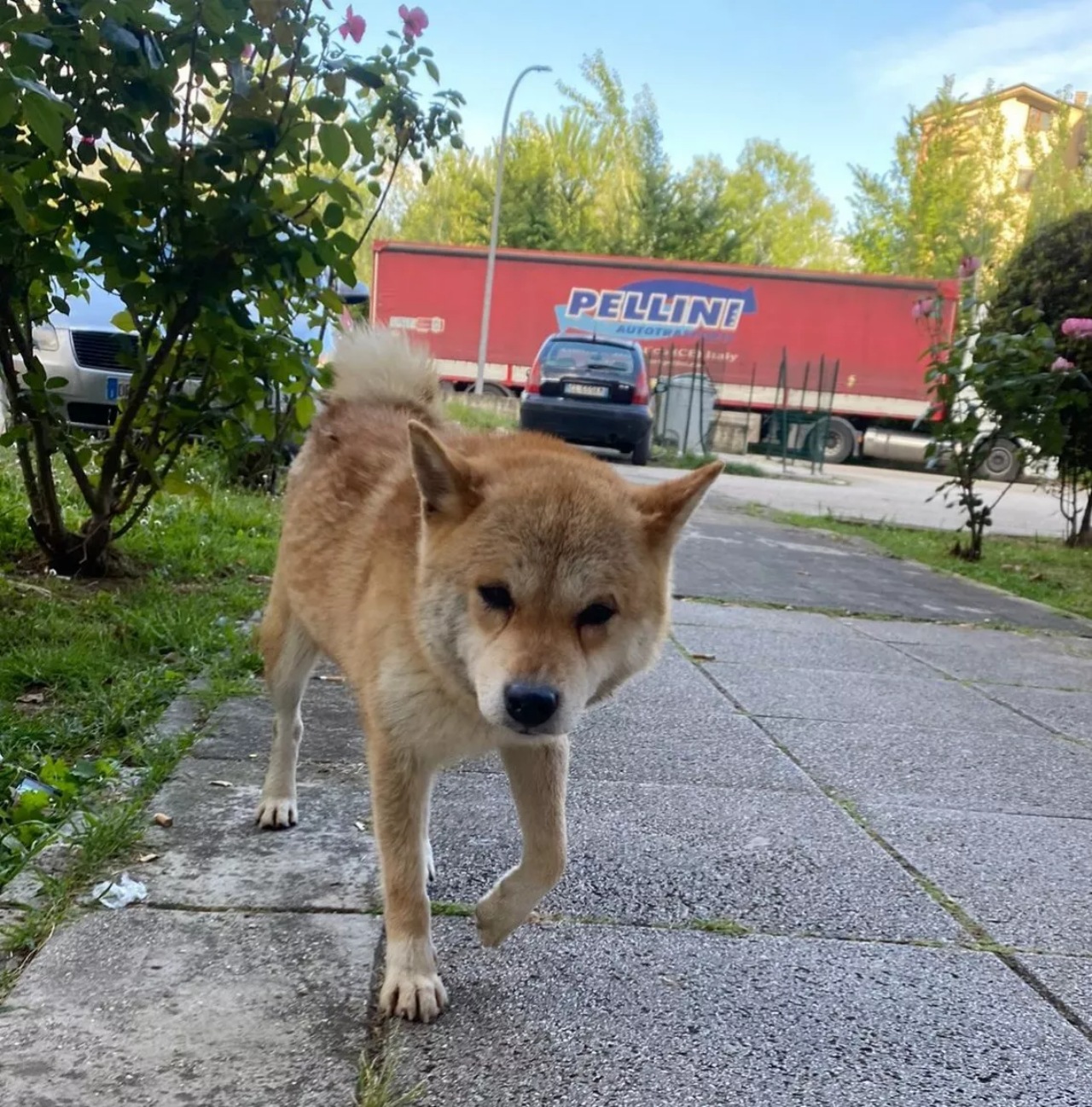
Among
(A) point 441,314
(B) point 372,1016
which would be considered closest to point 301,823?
(B) point 372,1016

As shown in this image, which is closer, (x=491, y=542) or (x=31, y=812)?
(x=491, y=542)

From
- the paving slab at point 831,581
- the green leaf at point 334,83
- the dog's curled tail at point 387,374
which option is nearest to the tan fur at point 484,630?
the dog's curled tail at point 387,374

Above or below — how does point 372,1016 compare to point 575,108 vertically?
below

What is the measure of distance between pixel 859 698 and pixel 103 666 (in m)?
3.35

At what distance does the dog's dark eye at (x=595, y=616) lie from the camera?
2.37 m

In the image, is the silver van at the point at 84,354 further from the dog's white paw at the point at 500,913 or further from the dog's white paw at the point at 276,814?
the dog's white paw at the point at 500,913

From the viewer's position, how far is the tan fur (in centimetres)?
222

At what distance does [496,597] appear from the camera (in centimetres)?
235

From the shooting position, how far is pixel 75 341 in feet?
28.9

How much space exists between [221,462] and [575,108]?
133 ft

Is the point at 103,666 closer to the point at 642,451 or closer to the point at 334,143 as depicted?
the point at 334,143

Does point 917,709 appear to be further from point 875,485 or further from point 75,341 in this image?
point 875,485

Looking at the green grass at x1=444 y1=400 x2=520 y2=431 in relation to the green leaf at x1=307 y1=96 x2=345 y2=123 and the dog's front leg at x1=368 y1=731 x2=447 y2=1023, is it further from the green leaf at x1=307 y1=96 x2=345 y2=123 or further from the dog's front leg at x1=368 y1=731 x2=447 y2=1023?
the dog's front leg at x1=368 y1=731 x2=447 y2=1023

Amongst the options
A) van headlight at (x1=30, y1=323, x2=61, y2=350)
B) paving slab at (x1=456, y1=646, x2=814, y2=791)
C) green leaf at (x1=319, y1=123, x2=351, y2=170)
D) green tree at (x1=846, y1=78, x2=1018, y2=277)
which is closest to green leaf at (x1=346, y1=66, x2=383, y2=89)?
green leaf at (x1=319, y1=123, x2=351, y2=170)
